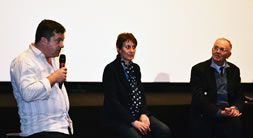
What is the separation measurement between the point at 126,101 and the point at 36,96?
1.03 metres

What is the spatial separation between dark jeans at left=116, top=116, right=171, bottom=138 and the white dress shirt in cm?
59

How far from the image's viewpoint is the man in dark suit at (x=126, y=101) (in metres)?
2.65

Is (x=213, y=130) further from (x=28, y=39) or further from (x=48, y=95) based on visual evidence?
(x=28, y=39)

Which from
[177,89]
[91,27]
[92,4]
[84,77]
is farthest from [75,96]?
[177,89]

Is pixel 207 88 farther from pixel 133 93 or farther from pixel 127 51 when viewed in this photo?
pixel 127 51

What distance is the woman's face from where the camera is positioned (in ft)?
9.32

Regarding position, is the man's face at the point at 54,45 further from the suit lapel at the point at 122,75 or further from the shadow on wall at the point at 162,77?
the shadow on wall at the point at 162,77

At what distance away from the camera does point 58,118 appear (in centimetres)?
212

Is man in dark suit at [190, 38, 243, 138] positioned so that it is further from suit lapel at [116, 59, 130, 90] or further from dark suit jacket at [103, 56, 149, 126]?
suit lapel at [116, 59, 130, 90]

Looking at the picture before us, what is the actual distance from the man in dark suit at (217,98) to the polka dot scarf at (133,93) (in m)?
0.68

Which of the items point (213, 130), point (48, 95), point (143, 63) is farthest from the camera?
point (143, 63)

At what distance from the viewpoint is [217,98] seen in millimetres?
3219

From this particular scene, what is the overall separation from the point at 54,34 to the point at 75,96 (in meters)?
Result: 1.47

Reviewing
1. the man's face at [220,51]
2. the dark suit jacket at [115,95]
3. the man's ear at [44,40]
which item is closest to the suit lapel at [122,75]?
the dark suit jacket at [115,95]
